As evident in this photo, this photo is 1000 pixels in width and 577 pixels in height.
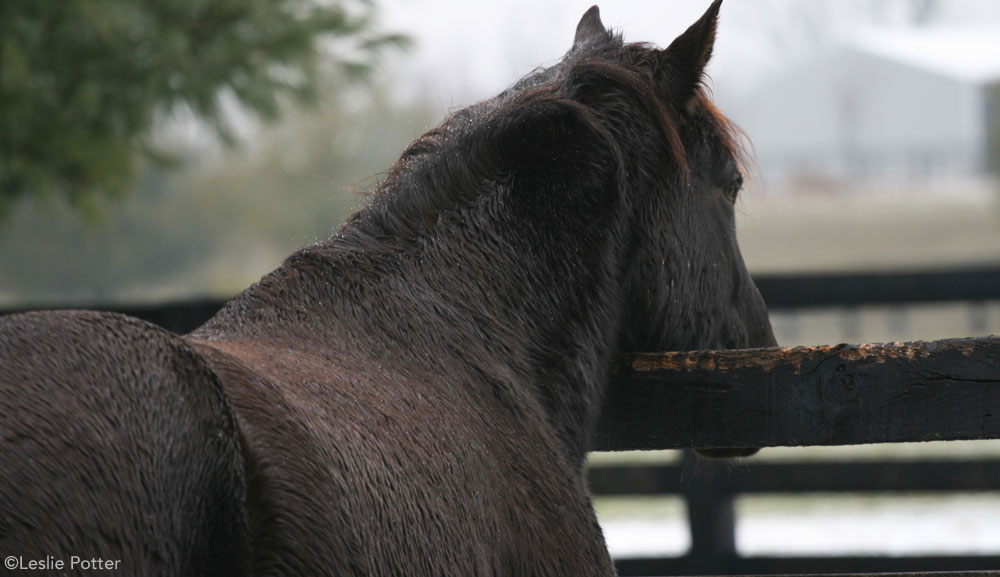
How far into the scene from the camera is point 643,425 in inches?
94.3

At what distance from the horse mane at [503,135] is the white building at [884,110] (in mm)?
52017

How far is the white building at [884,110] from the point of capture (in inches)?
2174

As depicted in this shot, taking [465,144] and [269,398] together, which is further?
[465,144]

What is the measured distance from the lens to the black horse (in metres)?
1.29

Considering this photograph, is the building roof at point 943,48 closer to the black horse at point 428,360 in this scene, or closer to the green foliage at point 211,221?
the green foliage at point 211,221

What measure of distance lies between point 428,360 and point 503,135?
0.61 metres

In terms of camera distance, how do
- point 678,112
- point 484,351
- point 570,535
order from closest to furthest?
1. point 570,535
2. point 484,351
3. point 678,112

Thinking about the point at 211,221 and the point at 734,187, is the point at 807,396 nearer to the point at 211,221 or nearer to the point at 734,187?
the point at 734,187

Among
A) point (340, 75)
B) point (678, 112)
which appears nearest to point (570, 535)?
point (678, 112)

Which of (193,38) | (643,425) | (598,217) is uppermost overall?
(193,38)

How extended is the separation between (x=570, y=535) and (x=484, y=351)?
418 mm

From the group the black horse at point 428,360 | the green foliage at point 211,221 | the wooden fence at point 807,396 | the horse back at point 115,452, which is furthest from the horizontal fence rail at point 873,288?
the green foliage at point 211,221

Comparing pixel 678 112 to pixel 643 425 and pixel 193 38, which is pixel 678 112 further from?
pixel 193 38

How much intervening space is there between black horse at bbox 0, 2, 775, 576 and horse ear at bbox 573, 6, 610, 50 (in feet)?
0.04
